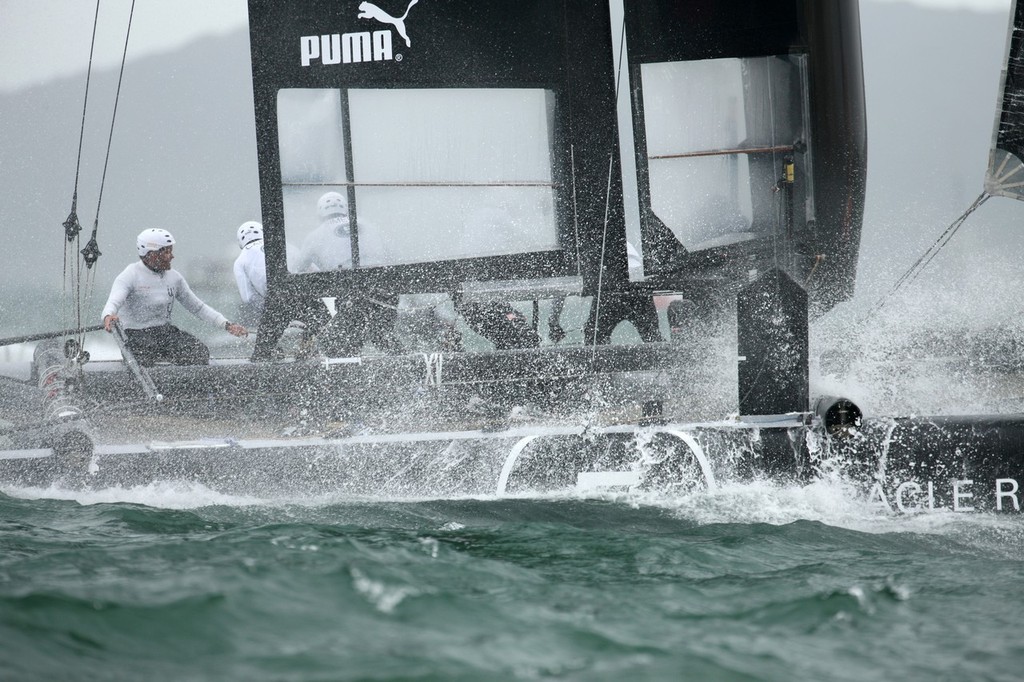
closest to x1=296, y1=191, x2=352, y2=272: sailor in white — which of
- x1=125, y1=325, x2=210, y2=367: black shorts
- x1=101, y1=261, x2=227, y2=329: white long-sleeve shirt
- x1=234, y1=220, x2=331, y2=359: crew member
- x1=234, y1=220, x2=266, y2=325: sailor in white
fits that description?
x1=234, y1=220, x2=331, y2=359: crew member

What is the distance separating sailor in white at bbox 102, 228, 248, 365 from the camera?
14.6ft

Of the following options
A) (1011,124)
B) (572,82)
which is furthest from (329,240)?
(1011,124)

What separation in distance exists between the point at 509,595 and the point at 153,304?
2.86 meters

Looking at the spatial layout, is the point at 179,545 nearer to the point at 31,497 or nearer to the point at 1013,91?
the point at 31,497

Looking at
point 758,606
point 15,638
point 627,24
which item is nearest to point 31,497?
point 15,638

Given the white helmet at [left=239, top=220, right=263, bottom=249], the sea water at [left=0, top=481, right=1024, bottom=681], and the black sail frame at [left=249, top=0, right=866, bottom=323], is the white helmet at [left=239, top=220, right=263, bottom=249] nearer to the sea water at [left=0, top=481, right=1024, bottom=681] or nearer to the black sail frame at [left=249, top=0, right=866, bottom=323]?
the black sail frame at [left=249, top=0, right=866, bottom=323]

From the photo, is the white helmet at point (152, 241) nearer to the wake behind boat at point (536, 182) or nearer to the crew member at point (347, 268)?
the wake behind boat at point (536, 182)

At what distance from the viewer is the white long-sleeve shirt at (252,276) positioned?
5.25 meters

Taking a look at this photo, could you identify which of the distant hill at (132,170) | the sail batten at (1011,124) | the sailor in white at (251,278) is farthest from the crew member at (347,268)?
the distant hill at (132,170)

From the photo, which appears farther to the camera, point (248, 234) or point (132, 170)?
point (132, 170)

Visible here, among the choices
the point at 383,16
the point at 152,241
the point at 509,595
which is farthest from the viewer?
the point at 152,241

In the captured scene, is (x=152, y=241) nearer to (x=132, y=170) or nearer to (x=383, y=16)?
Answer: (x=383, y=16)

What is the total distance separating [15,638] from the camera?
194cm

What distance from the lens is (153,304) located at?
4.60 metres
